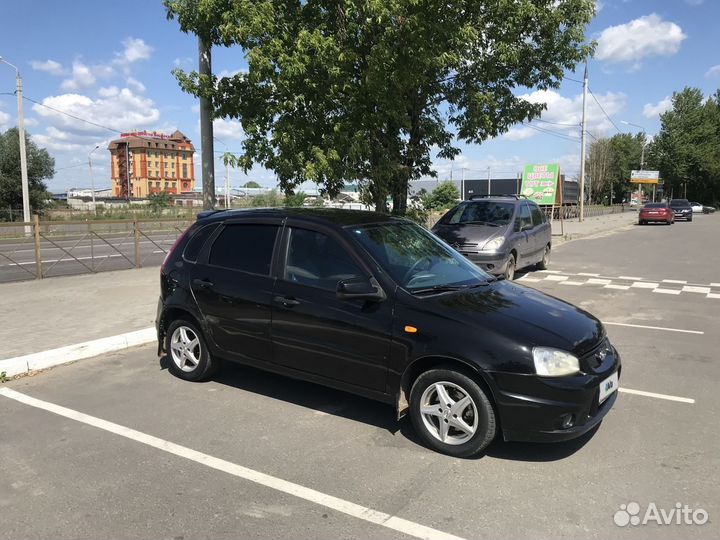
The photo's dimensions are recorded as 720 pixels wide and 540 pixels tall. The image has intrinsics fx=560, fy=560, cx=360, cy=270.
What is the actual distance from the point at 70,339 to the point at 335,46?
504 cm

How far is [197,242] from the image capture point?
5.64 metres

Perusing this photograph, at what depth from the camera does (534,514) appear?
319cm

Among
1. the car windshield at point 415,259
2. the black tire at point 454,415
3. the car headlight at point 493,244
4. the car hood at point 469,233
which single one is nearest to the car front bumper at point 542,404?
the black tire at point 454,415

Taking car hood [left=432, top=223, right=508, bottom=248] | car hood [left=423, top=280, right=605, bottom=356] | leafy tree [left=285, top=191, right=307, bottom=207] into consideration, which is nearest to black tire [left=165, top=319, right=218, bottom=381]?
→ car hood [left=423, top=280, right=605, bottom=356]

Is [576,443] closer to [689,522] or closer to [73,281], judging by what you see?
[689,522]

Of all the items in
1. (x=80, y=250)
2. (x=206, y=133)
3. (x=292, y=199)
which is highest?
(x=206, y=133)

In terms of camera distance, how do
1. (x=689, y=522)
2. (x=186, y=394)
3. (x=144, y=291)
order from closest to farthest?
(x=689, y=522) < (x=186, y=394) < (x=144, y=291)

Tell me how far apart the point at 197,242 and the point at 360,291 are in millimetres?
2267

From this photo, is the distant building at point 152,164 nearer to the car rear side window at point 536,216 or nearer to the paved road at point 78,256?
the paved road at point 78,256

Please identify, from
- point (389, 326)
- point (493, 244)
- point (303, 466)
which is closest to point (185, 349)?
point (303, 466)

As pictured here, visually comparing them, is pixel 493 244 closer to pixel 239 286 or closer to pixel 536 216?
pixel 536 216

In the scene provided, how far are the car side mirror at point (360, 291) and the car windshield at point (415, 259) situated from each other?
202 mm

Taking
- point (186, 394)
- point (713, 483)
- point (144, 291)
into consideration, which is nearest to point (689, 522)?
point (713, 483)

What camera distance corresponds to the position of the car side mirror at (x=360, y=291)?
4.13m
